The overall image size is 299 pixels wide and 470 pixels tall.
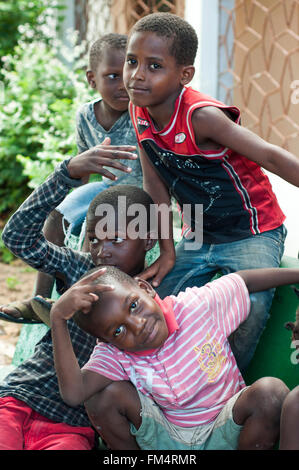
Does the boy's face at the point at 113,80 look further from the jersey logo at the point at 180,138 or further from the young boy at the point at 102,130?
the jersey logo at the point at 180,138

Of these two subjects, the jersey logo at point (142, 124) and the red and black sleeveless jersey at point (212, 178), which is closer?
the red and black sleeveless jersey at point (212, 178)

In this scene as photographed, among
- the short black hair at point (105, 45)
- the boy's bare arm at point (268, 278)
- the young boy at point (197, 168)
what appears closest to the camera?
the boy's bare arm at point (268, 278)

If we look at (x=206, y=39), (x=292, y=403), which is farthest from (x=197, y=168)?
(x=206, y=39)

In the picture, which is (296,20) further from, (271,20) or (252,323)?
(252,323)

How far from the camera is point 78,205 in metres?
2.81

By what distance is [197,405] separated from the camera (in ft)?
6.20

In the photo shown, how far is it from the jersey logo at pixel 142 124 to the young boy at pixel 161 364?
668 millimetres

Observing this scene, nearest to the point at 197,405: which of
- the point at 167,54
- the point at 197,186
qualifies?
the point at 197,186

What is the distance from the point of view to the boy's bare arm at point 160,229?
2.28 metres

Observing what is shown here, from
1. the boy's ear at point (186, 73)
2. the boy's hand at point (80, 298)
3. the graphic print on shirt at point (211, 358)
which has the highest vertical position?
the boy's ear at point (186, 73)

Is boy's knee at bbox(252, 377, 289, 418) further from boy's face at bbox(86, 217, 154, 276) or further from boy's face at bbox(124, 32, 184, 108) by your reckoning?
boy's face at bbox(124, 32, 184, 108)

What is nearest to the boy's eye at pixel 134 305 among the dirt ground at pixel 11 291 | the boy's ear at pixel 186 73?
the boy's ear at pixel 186 73

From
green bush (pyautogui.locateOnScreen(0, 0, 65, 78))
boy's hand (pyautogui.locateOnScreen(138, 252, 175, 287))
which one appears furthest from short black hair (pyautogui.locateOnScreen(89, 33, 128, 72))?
green bush (pyautogui.locateOnScreen(0, 0, 65, 78))
